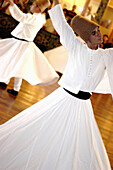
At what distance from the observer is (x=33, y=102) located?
164 inches

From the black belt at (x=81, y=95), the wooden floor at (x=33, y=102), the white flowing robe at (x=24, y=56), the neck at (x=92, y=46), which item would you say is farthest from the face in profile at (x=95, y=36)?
the white flowing robe at (x=24, y=56)

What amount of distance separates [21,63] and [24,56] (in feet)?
0.40

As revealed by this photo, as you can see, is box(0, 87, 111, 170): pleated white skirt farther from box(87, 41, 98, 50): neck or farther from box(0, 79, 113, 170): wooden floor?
→ box(0, 79, 113, 170): wooden floor

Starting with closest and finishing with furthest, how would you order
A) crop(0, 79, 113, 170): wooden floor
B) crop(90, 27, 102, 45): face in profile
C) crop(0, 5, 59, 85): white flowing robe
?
crop(90, 27, 102, 45): face in profile → crop(0, 79, 113, 170): wooden floor → crop(0, 5, 59, 85): white flowing robe

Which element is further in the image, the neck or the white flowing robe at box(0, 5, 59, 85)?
the white flowing robe at box(0, 5, 59, 85)

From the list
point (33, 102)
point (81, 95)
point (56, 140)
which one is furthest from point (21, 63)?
point (56, 140)

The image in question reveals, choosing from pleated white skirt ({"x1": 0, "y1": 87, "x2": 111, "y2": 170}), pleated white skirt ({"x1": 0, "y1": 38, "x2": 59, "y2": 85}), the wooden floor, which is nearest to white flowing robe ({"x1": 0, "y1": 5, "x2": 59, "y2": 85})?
pleated white skirt ({"x1": 0, "y1": 38, "x2": 59, "y2": 85})

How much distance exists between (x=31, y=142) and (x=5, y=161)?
0.26m

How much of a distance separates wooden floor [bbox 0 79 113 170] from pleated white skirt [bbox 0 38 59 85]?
301 mm

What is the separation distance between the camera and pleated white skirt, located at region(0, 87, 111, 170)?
87.4 inches

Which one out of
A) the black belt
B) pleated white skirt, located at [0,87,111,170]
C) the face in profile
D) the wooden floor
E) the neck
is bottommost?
the wooden floor

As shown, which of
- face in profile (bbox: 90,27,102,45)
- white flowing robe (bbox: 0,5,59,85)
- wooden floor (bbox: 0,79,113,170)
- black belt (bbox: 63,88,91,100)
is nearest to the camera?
face in profile (bbox: 90,27,102,45)

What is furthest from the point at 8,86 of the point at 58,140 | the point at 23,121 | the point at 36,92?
the point at 58,140

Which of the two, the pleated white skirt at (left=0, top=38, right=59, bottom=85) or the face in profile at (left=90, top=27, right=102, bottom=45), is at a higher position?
the face in profile at (left=90, top=27, right=102, bottom=45)
